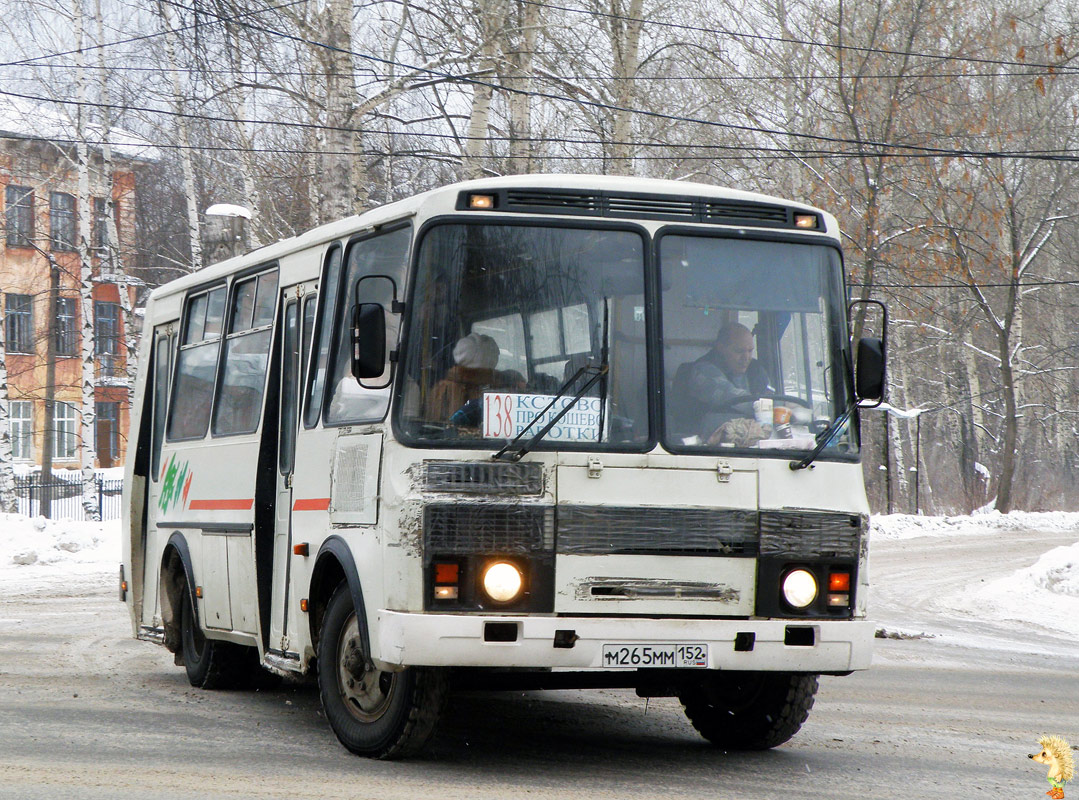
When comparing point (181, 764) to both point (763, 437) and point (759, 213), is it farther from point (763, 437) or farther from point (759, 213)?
point (759, 213)

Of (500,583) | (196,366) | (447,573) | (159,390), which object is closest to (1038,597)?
(159,390)

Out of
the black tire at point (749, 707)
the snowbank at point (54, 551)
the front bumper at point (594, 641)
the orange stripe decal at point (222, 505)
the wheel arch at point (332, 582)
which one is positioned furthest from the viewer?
the snowbank at point (54, 551)

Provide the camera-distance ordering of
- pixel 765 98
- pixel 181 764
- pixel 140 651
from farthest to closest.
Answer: pixel 765 98 → pixel 140 651 → pixel 181 764

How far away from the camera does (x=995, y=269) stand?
39719 millimetres

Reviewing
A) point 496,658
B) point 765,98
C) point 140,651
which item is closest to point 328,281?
point 496,658

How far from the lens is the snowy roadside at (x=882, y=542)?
16.7 m

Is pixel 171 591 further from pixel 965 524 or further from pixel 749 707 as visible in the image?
pixel 965 524

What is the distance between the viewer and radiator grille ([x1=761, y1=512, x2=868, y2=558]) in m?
6.77

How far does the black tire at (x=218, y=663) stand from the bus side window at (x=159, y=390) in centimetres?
124

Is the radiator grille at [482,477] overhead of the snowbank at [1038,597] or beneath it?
overhead

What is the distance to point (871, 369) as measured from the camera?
7148 millimetres

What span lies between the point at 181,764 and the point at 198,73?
425 inches

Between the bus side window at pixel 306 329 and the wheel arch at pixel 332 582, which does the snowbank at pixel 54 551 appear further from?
the wheel arch at pixel 332 582

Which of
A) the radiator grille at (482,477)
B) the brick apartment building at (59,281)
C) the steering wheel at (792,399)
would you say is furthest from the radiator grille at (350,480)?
the brick apartment building at (59,281)
